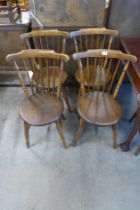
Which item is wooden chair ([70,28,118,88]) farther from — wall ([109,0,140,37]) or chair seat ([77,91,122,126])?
chair seat ([77,91,122,126])

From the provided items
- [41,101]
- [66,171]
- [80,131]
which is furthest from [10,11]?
[66,171]

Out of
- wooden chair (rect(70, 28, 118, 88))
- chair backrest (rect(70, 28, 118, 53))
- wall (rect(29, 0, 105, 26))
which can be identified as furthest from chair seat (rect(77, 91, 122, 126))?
wall (rect(29, 0, 105, 26))

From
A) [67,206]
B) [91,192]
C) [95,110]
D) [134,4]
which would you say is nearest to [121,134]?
[95,110]

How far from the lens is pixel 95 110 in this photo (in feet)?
4.94

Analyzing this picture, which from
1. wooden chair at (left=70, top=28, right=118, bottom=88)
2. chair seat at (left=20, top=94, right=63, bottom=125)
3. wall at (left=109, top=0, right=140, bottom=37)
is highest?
wall at (left=109, top=0, right=140, bottom=37)

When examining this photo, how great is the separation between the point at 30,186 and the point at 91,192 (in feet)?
1.69

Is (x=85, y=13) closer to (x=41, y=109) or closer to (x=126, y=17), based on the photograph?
(x=126, y=17)

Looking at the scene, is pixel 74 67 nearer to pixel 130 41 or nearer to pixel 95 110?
pixel 130 41

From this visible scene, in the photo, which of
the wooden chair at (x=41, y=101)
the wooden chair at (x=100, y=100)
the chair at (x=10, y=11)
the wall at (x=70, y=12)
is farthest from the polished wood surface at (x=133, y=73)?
the chair at (x=10, y=11)

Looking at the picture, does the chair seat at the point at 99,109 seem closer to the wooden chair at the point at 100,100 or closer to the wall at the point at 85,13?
the wooden chair at the point at 100,100

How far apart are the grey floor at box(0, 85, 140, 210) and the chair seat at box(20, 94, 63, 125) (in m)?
0.41

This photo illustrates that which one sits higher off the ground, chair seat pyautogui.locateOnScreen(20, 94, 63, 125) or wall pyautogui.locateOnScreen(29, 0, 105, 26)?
wall pyautogui.locateOnScreen(29, 0, 105, 26)

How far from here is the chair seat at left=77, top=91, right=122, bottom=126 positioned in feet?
4.73

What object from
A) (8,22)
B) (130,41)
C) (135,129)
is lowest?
(135,129)
